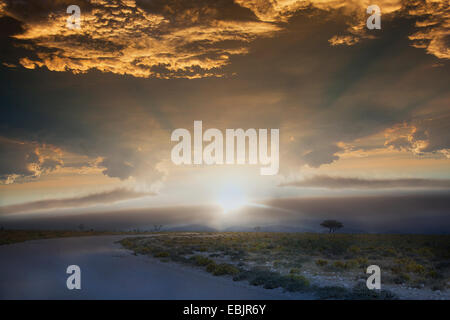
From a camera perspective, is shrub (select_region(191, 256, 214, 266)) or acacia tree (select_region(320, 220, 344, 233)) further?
acacia tree (select_region(320, 220, 344, 233))

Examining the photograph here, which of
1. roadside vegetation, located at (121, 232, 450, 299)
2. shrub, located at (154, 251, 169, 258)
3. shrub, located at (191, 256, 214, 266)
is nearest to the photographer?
roadside vegetation, located at (121, 232, 450, 299)

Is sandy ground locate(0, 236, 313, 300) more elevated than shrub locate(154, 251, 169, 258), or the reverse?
sandy ground locate(0, 236, 313, 300)

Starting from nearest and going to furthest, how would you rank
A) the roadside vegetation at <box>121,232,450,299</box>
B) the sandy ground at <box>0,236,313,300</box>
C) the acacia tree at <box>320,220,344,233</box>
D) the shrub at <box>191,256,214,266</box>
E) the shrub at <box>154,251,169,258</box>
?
the sandy ground at <box>0,236,313,300</box> < the roadside vegetation at <box>121,232,450,299</box> < the shrub at <box>191,256,214,266</box> < the shrub at <box>154,251,169,258</box> < the acacia tree at <box>320,220,344,233</box>

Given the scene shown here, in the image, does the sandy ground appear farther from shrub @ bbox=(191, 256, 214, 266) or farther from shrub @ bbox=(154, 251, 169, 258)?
shrub @ bbox=(154, 251, 169, 258)

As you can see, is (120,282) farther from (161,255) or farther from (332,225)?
(332,225)

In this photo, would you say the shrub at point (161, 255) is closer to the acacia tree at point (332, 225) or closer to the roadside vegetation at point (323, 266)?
the roadside vegetation at point (323, 266)

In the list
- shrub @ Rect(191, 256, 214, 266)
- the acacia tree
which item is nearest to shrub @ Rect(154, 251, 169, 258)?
shrub @ Rect(191, 256, 214, 266)

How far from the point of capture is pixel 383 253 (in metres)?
32.1

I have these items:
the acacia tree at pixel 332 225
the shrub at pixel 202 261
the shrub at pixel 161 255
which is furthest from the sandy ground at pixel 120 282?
the acacia tree at pixel 332 225

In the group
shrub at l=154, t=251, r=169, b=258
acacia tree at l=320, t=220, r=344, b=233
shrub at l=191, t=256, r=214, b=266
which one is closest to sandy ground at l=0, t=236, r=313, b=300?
shrub at l=191, t=256, r=214, b=266

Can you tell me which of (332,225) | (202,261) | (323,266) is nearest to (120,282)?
(202,261)
